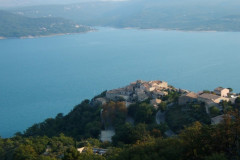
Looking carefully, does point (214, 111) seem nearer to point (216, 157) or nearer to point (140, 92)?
point (140, 92)

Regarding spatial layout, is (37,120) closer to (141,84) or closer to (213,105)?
(141,84)

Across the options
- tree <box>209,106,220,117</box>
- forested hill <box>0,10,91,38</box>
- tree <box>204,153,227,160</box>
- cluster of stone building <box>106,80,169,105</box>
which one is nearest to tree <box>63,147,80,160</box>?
tree <box>204,153,227,160</box>

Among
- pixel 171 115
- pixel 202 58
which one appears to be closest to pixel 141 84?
pixel 171 115

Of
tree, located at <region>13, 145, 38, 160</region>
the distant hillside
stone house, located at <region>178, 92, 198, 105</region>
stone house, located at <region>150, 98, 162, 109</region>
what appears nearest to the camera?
tree, located at <region>13, 145, 38, 160</region>

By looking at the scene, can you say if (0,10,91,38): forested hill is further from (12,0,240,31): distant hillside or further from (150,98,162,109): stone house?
(150,98,162,109): stone house

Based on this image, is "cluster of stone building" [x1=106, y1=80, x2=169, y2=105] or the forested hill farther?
the forested hill

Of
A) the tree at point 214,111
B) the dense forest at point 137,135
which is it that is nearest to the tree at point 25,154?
the dense forest at point 137,135

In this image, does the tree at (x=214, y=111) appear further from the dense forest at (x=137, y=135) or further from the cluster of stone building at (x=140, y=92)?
the cluster of stone building at (x=140, y=92)
